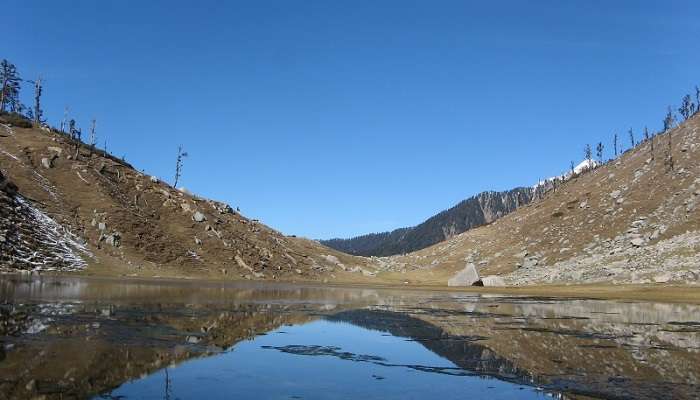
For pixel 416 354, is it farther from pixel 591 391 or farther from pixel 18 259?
pixel 18 259

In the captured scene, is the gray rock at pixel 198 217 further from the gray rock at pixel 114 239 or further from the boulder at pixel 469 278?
the boulder at pixel 469 278

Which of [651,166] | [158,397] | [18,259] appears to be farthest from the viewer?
[651,166]

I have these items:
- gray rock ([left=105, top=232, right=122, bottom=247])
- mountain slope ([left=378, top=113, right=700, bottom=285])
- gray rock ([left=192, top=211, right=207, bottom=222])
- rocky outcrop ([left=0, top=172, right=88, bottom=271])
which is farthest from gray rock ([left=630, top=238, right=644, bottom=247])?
rocky outcrop ([left=0, top=172, right=88, bottom=271])

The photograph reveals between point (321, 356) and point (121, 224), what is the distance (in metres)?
90.6

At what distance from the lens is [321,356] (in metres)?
21.9

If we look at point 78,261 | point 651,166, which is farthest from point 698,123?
point 78,261

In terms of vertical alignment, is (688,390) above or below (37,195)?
below

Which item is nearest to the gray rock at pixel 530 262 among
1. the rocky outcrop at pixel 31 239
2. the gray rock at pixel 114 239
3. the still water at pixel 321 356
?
the gray rock at pixel 114 239

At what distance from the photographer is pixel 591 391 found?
16.1 m

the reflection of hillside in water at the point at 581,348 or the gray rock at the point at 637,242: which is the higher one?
the gray rock at the point at 637,242

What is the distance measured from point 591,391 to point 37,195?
342 ft

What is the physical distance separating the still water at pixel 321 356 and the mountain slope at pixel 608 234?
7163cm

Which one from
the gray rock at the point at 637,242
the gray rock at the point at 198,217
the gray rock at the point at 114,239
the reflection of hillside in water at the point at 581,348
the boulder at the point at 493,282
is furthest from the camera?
the gray rock at the point at 198,217

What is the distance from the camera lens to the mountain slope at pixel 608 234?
104312 mm
